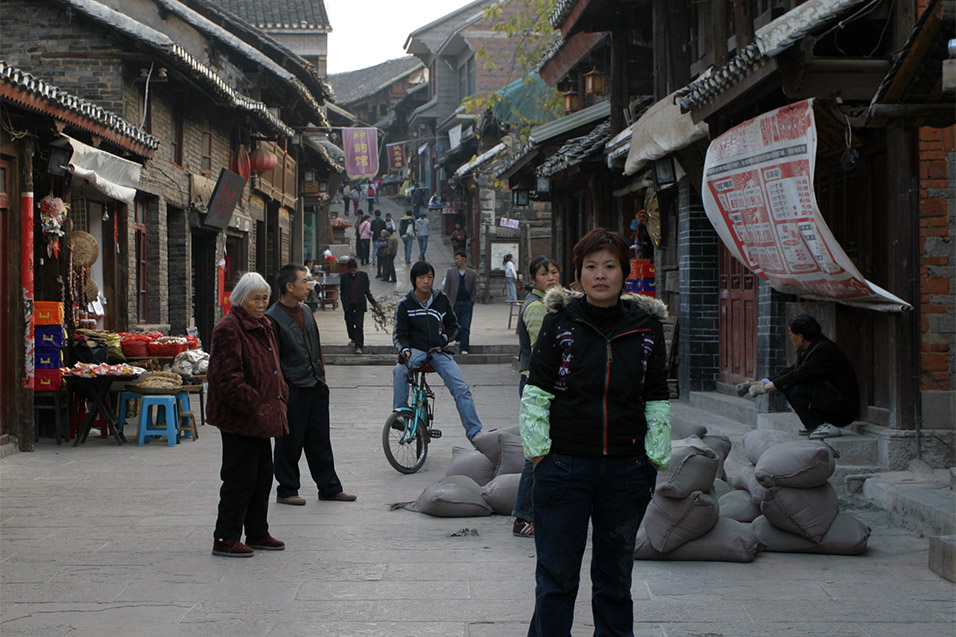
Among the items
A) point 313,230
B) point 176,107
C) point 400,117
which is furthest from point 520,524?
point 400,117

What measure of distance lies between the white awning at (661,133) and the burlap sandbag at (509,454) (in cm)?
454

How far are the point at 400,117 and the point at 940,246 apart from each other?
54822 millimetres

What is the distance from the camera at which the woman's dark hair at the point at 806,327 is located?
8.79m

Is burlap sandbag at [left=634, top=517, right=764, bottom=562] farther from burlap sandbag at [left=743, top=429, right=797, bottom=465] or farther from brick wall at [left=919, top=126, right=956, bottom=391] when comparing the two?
brick wall at [left=919, top=126, right=956, bottom=391]

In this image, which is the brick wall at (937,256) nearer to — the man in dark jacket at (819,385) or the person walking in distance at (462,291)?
the man in dark jacket at (819,385)

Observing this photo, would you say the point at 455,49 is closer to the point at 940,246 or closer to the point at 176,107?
the point at 176,107

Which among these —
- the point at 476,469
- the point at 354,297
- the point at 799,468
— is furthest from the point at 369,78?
the point at 799,468

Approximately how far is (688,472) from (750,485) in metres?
1.05

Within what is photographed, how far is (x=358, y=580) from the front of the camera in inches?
234

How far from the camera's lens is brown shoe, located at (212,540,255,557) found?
6.49m

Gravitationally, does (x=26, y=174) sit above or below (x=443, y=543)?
above

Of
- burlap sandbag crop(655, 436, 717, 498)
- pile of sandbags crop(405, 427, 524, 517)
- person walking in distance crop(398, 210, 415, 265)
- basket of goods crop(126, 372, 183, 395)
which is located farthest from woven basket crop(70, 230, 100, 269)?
person walking in distance crop(398, 210, 415, 265)

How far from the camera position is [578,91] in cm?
2127

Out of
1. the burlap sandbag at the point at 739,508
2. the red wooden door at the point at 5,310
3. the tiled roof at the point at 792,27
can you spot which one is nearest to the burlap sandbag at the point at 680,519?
the burlap sandbag at the point at 739,508
